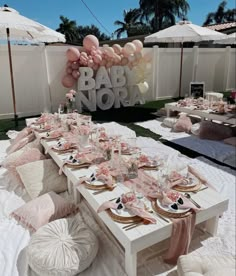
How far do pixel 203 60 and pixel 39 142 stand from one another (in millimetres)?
7085

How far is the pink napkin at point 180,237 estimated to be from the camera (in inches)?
60.7

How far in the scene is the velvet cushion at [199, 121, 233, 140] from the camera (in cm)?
433

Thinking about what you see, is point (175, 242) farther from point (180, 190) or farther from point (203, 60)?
point (203, 60)

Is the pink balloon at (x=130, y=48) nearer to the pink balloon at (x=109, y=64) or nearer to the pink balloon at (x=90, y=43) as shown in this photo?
the pink balloon at (x=109, y=64)

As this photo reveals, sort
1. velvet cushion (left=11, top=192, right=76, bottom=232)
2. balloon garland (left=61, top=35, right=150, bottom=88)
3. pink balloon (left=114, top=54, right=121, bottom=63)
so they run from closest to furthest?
1. velvet cushion (left=11, top=192, right=76, bottom=232)
2. balloon garland (left=61, top=35, right=150, bottom=88)
3. pink balloon (left=114, top=54, right=121, bottom=63)

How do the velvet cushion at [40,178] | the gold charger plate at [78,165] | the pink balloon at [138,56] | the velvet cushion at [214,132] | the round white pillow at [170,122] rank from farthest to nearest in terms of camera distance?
the pink balloon at [138,56] → the round white pillow at [170,122] → the velvet cushion at [214,132] → the velvet cushion at [40,178] → the gold charger plate at [78,165]

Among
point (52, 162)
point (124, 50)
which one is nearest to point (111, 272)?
point (52, 162)

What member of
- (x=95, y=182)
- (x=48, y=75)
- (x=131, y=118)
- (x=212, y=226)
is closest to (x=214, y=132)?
(x=131, y=118)

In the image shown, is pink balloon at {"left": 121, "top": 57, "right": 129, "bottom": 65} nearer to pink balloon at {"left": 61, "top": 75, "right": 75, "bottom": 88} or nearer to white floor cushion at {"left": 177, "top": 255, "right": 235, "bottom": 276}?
pink balloon at {"left": 61, "top": 75, "right": 75, "bottom": 88}

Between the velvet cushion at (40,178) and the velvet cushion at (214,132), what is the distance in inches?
109

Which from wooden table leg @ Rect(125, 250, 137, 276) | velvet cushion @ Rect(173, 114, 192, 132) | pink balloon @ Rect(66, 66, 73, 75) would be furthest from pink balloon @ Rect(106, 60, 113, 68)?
wooden table leg @ Rect(125, 250, 137, 276)

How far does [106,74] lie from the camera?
246 inches

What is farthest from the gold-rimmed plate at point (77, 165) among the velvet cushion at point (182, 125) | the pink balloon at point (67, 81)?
the pink balloon at point (67, 81)

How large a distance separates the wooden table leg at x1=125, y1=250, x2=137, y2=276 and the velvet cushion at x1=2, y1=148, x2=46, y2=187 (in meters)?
1.66
